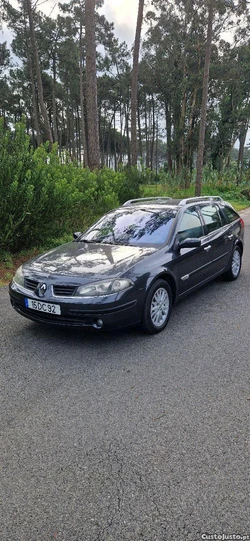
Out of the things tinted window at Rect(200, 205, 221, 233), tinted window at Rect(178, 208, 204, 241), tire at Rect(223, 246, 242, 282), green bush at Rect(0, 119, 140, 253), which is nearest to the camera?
tinted window at Rect(178, 208, 204, 241)

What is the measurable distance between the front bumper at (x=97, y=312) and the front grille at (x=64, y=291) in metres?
0.05

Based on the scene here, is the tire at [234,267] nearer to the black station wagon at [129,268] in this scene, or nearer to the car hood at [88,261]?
the black station wagon at [129,268]

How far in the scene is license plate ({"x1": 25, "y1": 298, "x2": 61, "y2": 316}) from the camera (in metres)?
3.49

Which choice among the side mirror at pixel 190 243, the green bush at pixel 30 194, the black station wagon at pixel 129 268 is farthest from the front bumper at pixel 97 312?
the green bush at pixel 30 194

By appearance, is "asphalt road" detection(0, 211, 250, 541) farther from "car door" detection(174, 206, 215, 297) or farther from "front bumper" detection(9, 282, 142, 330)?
"car door" detection(174, 206, 215, 297)

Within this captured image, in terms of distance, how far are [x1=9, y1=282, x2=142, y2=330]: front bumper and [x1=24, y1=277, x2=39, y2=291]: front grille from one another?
116 millimetres

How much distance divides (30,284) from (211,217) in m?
3.03

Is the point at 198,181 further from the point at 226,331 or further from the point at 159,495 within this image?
the point at 159,495

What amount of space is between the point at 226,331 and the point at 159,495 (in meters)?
2.42

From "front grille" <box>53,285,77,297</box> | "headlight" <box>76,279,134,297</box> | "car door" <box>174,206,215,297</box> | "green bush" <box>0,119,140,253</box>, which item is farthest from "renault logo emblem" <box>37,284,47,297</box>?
"green bush" <box>0,119,140,253</box>

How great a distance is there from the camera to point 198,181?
17.8 metres

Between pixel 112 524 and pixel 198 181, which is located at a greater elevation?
pixel 198 181

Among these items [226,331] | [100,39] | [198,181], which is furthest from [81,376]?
[100,39]

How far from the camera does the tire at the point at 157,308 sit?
3.76m
